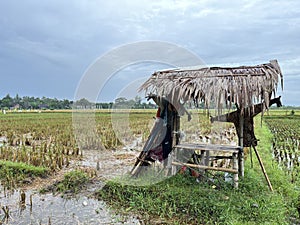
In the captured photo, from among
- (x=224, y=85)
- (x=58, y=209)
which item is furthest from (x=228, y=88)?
(x=58, y=209)

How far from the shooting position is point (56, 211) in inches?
184

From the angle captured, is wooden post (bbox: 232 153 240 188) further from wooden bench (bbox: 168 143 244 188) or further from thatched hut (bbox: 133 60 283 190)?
thatched hut (bbox: 133 60 283 190)

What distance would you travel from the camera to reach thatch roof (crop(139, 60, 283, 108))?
4953mm

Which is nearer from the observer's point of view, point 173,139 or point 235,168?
point 235,168

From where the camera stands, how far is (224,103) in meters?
5.07

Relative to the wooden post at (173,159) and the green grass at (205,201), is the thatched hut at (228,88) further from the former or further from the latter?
the green grass at (205,201)

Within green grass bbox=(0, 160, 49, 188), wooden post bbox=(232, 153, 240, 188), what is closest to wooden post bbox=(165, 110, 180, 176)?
wooden post bbox=(232, 153, 240, 188)

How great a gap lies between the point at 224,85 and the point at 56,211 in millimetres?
3762

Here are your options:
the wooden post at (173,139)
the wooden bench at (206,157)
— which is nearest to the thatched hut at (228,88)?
the wooden bench at (206,157)

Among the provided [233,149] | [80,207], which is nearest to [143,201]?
[80,207]

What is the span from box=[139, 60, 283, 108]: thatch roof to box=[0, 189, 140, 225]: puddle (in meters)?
2.51

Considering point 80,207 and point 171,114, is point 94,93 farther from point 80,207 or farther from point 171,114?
point 80,207

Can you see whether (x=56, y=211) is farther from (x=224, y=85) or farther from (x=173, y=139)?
(x=224, y=85)

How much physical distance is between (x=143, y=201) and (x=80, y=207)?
1.14 meters
